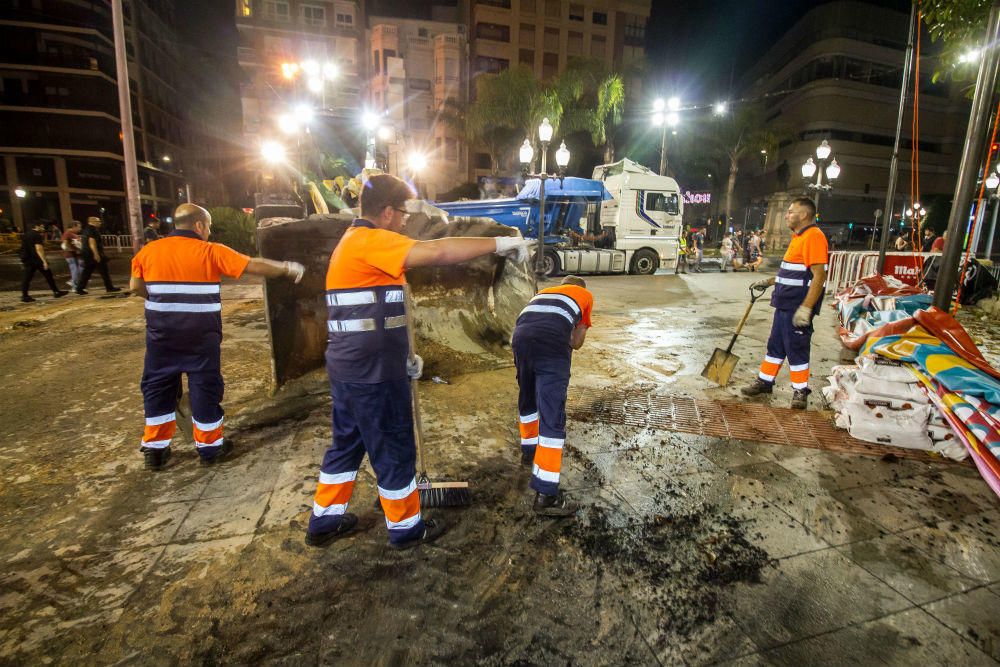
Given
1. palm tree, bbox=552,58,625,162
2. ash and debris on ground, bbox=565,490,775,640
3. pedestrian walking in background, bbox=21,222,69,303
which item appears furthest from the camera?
palm tree, bbox=552,58,625,162

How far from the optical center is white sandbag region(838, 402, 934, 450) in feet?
11.8

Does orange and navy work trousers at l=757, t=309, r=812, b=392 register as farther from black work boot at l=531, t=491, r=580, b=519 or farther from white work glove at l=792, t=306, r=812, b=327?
black work boot at l=531, t=491, r=580, b=519

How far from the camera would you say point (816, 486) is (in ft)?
10.3

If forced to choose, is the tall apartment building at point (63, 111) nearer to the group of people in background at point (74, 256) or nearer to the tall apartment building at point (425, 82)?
the tall apartment building at point (425, 82)

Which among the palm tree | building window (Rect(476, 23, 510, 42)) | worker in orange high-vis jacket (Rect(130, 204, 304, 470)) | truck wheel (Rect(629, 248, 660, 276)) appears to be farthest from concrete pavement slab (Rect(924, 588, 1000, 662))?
building window (Rect(476, 23, 510, 42))

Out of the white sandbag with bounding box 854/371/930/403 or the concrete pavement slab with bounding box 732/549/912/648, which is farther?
the white sandbag with bounding box 854/371/930/403

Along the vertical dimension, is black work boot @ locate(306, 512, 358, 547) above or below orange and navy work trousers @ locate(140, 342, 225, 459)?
below

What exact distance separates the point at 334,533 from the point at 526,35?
A: 154 feet

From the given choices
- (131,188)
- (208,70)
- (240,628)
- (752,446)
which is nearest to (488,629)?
(240,628)

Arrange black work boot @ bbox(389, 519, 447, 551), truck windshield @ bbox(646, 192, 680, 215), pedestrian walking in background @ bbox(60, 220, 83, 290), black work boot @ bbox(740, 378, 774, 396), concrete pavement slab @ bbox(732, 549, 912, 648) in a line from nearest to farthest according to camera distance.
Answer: concrete pavement slab @ bbox(732, 549, 912, 648) < black work boot @ bbox(389, 519, 447, 551) < black work boot @ bbox(740, 378, 774, 396) < pedestrian walking in background @ bbox(60, 220, 83, 290) < truck windshield @ bbox(646, 192, 680, 215)

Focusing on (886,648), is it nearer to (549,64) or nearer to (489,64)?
(489,64)

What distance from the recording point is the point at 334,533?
2.53m

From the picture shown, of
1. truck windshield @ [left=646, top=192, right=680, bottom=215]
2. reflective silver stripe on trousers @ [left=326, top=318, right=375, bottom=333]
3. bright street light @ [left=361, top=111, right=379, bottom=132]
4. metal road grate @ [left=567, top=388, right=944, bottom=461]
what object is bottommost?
metal road grate @ [left=567, top=388, right=944, bottom=461]

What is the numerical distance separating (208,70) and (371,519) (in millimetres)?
69032
